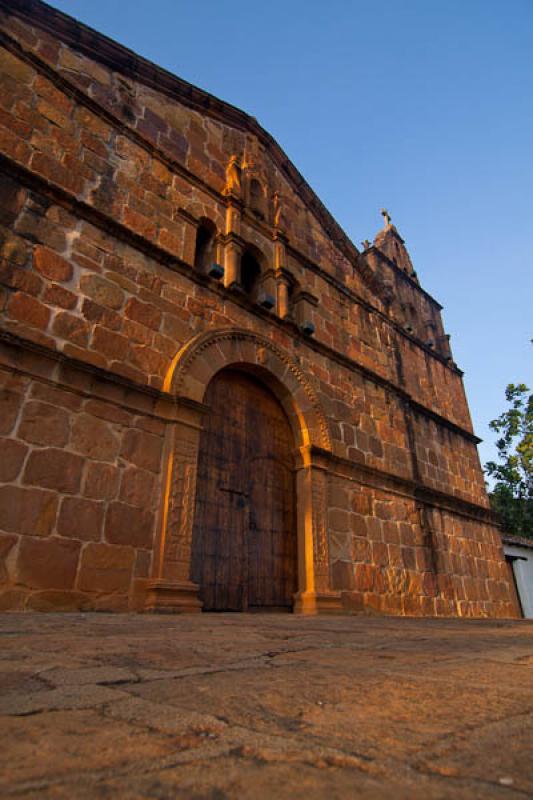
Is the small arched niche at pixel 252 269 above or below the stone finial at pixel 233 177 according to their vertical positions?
below

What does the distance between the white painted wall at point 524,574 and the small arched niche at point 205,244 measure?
1120 cm

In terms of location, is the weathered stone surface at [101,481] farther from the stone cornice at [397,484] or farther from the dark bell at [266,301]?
the dark bell at [266,301]

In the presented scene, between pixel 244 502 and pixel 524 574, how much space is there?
11159mm

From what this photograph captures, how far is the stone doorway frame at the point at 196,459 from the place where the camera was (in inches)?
165

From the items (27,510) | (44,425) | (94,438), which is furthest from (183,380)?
(27,510)

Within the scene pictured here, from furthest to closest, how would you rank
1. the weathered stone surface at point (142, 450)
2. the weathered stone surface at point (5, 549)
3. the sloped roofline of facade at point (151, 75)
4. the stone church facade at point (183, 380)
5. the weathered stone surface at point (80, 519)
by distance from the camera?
the sloped roofline of facade at point (151, 75)
the weathered stone surface at point (142, 450)
the stone church facade at point (183, 380)
the weathered stone surface at point (80, 519)
the weathered stone surface at point (5, 549)

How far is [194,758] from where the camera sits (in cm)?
68

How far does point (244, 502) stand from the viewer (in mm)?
5531

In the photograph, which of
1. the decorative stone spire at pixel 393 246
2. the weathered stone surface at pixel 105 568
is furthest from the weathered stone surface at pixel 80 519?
the decorative stone spire at pixel 393 246

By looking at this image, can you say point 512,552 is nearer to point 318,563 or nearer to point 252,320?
point 318,563

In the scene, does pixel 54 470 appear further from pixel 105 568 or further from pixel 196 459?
pixel 196 459

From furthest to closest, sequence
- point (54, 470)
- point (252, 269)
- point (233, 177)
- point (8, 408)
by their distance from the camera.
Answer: point (252, 269)
point (233, 177)
point (54, 470)
point (8, 408)

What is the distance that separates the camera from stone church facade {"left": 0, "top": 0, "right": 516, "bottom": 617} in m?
3.92

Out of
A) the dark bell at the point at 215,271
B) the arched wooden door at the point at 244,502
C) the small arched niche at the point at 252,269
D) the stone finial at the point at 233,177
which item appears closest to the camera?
the arched wooden door at the point at 244,502
